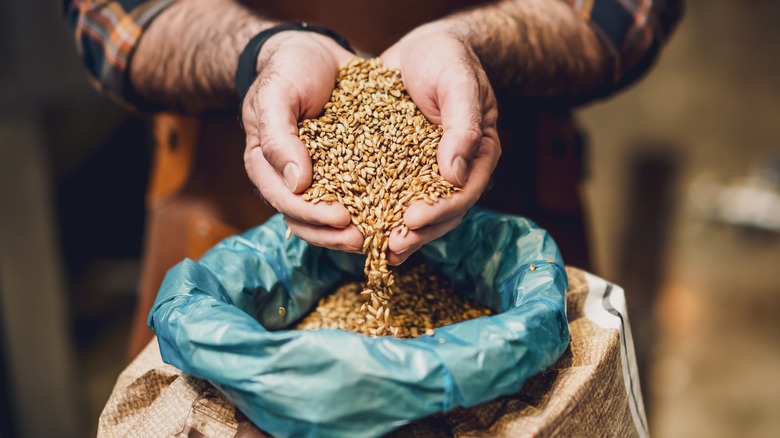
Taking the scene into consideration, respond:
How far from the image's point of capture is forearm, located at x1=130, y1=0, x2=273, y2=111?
44.0 inches

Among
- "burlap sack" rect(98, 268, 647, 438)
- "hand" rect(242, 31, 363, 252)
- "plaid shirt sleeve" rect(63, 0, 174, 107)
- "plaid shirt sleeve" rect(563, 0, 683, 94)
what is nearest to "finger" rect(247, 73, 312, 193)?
"hand" rect(242, 31, 363, 252)

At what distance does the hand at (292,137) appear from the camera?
2.51 ft

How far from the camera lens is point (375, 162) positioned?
840 millimetres

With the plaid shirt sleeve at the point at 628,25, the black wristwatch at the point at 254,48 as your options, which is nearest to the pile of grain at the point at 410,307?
the black wristwatch at the point at 254,48

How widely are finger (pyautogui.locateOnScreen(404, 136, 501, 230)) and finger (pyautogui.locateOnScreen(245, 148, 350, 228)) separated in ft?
0.26

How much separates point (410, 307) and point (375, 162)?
211 mm

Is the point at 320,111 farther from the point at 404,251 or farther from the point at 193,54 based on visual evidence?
the point at 193,54

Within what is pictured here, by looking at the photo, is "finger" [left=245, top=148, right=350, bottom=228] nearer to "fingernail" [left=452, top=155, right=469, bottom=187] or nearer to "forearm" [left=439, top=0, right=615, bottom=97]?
"fingernail" [left=452, top=155, right=469, bottom=187]

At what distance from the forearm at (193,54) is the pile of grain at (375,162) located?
0.29 m

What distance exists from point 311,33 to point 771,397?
2642mm

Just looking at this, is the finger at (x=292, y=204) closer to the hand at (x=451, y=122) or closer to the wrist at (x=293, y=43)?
the hand at (x=451, y=122)

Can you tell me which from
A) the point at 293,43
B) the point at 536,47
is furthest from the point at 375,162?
the point at 536,47

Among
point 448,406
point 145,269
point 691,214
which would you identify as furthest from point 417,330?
point 691,214

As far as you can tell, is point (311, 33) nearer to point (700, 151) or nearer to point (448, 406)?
point (448, 406)
